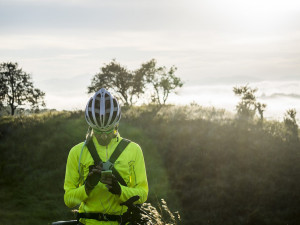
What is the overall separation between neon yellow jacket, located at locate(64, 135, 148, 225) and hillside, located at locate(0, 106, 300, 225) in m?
12.6

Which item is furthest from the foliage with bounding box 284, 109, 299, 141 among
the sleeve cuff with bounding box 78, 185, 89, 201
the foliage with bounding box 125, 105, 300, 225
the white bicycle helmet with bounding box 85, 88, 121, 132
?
the sleeve cuff with bounding box 78, 185, 89, 201

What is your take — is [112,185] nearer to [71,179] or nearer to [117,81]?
[71,179]

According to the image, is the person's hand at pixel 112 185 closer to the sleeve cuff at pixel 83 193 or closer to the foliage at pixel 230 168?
the sleeve cuff at pixel 83 193

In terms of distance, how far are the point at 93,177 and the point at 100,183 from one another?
403 mm

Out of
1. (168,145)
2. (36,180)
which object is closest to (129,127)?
(168,145)

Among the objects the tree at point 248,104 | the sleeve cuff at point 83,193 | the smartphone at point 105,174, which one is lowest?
the sleeve cuff at point 83,193

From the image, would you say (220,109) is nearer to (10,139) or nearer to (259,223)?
(259,223)

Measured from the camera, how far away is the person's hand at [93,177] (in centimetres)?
363

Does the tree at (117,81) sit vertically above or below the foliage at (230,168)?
above

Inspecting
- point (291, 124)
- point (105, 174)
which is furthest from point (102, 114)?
point (291, 124)

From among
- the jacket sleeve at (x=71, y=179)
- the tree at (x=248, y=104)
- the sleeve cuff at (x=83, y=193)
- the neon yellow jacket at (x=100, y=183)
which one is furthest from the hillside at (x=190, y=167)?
the sleeve cuff at (x=83, y=193)

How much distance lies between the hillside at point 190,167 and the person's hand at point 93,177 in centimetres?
1311

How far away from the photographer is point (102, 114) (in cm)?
406

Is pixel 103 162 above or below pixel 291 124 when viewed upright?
below
